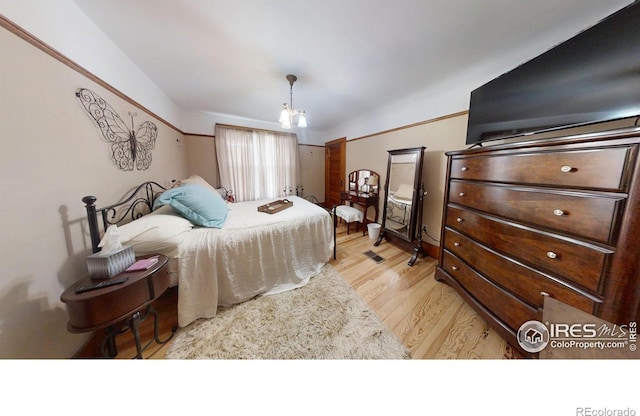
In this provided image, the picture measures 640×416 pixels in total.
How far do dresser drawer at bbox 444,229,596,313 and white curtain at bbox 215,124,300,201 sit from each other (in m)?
3.16

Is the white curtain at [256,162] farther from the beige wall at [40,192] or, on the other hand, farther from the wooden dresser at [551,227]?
the wooden dresser at [551,227]

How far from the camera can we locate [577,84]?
103 centimetres

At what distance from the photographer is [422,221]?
250cm

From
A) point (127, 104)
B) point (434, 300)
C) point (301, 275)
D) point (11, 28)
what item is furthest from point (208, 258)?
point (434, 300)

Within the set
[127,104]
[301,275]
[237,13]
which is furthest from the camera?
[301,275]

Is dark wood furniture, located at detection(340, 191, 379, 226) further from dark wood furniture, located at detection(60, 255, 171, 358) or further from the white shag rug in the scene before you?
dark wood furniture, located at detection(60, 255, 171, 358)

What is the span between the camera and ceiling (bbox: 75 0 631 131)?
1.13 m

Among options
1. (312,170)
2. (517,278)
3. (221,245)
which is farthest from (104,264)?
(312,170)

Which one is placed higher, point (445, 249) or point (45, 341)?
point (445, 249)

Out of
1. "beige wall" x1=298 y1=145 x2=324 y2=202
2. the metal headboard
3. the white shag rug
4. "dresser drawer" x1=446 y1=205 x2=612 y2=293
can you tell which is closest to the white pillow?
the metal headboard

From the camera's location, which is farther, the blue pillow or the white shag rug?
the blue pillow

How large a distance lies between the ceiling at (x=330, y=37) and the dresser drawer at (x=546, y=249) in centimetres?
141
